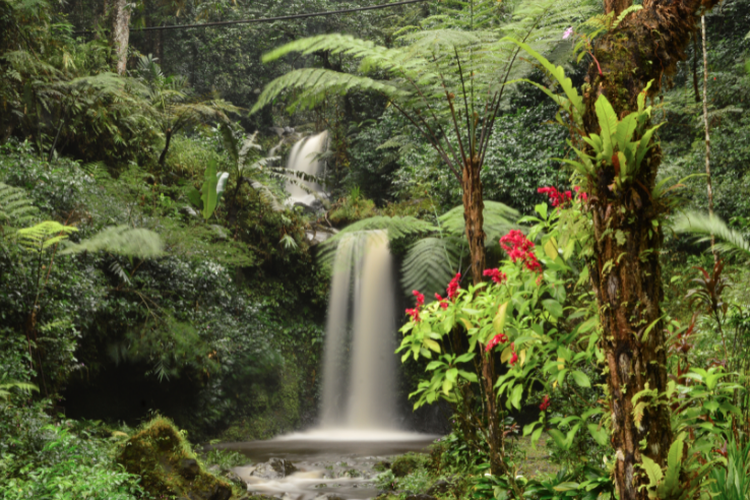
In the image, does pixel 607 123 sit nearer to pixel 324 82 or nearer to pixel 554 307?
pixel 554 307

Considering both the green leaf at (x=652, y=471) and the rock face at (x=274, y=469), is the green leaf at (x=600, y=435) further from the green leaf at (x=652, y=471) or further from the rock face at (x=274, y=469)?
the rock face at (x=274, y=469)

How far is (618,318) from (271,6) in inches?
785

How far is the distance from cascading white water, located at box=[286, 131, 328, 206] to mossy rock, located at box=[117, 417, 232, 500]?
10.7 meters

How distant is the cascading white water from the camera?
15805 millimetres

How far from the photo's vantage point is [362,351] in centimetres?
1052

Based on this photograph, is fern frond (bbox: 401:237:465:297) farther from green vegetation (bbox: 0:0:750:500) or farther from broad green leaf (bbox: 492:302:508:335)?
broad green leaf (bbox: 492:302:508:335)

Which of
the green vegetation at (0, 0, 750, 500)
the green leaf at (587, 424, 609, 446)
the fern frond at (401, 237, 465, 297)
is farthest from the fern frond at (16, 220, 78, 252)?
the green leaf at (587, 424, 609, 446)

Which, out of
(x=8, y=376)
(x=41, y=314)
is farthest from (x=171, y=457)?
(x=41, y=314)

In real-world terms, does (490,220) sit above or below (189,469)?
above

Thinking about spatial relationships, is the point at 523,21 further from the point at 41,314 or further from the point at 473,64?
the point at 41,314

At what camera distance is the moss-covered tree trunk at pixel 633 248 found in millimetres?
1717

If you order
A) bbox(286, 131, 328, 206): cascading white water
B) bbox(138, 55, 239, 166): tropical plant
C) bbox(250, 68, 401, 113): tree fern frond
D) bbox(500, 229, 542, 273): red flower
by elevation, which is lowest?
bbox(500, 229, 542, 273): red flower

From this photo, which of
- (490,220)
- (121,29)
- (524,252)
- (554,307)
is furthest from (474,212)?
(121,29)

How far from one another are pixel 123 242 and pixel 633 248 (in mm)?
5906
